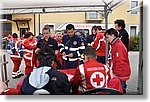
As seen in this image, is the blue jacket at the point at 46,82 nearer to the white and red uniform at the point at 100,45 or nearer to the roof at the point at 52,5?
the white and red uniform at the point at 100,45

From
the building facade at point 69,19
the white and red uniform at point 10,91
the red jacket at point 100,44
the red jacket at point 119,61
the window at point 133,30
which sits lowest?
the white and red uniform at point 10,91

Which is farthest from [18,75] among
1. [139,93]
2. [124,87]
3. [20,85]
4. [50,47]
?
[139,93]

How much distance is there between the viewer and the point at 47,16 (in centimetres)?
267

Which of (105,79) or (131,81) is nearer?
(105,79)

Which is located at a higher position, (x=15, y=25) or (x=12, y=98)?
(x=15, y=25)

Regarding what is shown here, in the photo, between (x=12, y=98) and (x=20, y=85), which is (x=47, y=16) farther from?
(x=12, y=98)

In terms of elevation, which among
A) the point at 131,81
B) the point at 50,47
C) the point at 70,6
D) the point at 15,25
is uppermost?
the point at 70,6

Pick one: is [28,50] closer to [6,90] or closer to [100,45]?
[6,90]

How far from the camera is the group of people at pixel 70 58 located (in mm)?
2562

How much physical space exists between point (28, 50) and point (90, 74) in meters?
0.72

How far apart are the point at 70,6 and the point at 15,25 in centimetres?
60

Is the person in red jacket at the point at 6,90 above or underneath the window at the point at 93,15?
underneath

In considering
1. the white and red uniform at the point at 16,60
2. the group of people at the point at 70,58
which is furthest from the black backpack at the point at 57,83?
the white and red uniform at the point at 16,60

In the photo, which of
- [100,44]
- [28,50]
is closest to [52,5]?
[28,50]
